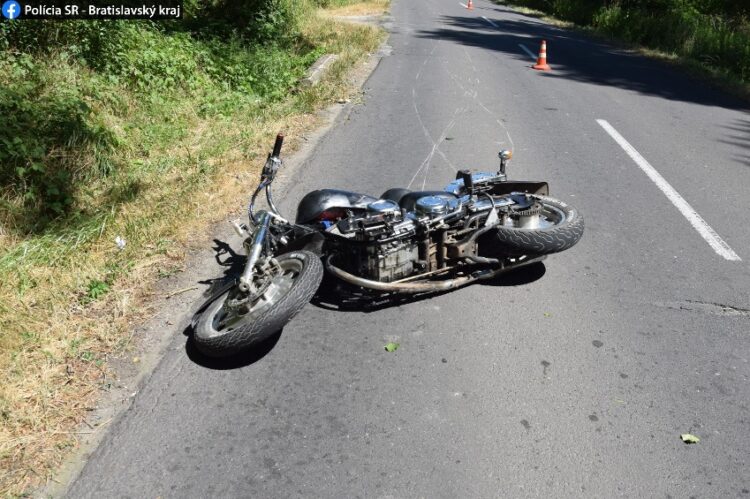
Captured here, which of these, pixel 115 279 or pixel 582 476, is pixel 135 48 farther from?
pixel 582 476

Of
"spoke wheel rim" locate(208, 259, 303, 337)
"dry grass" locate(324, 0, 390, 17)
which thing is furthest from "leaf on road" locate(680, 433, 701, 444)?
"dry grass" locate(324, 0, 390, 17)

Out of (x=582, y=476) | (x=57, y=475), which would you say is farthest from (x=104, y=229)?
(x=582, y=476)

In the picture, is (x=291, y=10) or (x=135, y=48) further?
(x=291, y=10)

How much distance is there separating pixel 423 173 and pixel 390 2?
1098 inches

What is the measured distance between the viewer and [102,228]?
5.88m

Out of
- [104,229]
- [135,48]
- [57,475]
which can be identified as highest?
[135,48]

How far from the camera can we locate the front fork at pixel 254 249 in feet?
13.3

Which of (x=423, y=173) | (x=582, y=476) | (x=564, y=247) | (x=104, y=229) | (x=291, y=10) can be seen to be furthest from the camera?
(x=291, y=10)

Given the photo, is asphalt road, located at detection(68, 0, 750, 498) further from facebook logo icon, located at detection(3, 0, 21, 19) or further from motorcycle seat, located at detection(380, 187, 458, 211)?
facebook logo icon, located at detection(3, 0, 21, 19)

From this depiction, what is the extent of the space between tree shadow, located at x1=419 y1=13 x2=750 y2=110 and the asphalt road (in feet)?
21.5

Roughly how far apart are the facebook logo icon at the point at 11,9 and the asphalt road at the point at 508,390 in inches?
209

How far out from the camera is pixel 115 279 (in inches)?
203

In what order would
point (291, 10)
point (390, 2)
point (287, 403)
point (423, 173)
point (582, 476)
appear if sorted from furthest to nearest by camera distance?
point (390, 2)
point (291, 10)
point (423, 173)
point (287, 403)
point (582, 476)

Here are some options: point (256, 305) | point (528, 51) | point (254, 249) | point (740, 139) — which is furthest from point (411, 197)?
point (528, 51)
